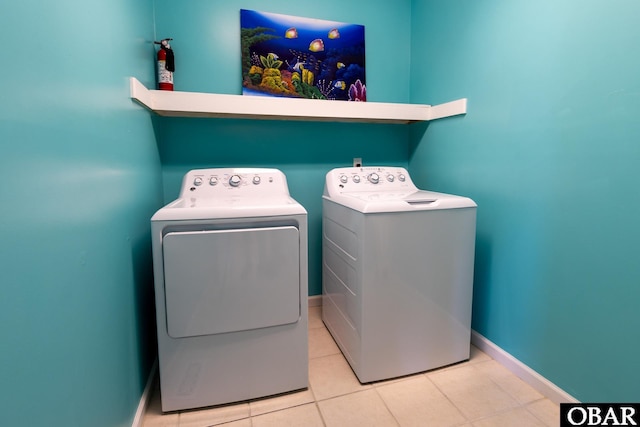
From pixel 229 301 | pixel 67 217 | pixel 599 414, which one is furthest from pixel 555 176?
pixel 67 217

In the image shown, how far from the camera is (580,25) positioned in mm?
1250

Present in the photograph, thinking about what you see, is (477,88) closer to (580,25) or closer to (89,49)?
(580,25)

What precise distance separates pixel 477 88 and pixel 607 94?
0.68m

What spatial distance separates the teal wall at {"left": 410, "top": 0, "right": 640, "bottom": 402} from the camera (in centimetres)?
114

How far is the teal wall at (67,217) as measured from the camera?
0.59m

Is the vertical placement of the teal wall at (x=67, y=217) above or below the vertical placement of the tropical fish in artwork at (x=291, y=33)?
below

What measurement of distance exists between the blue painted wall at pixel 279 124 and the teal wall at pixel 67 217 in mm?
674

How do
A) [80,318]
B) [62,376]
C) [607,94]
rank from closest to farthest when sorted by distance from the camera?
1. [62,376]
2. [80,318]
3. [607,94]

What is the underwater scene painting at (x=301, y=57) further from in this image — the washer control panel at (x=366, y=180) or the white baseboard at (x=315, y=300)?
the white baseboard at (x=315, y=300)

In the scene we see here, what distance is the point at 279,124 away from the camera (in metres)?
2.20

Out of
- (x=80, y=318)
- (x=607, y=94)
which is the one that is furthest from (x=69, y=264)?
(x=607, y=94)

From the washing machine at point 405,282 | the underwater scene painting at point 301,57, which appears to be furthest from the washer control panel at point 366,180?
the underwater scene painting at point 301,57

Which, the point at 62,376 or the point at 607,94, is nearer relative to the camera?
the point at 62,376

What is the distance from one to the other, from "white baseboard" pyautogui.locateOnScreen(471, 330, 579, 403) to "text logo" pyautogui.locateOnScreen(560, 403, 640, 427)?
0.04m
